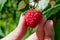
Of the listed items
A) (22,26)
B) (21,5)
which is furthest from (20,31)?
(21,5)

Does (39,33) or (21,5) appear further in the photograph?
(21,5)

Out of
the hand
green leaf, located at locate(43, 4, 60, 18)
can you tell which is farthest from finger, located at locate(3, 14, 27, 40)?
green leaf, located at locate(43, 4, 60, 18)

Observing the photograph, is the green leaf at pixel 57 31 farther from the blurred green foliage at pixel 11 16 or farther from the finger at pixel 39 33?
the finger at pixel 39 33

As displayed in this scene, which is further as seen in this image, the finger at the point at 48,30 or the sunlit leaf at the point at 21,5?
the sunlit leaf at the point at 21,5

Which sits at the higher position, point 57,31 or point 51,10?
point 51,10

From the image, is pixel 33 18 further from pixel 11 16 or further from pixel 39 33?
pixel 11 16

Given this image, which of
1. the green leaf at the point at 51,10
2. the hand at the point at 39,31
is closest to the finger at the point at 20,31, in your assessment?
the hand at the point at 39,31

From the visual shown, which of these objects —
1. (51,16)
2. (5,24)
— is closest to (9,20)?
(5,24)

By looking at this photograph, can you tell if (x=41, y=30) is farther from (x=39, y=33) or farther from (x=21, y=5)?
(x=21, y=5)

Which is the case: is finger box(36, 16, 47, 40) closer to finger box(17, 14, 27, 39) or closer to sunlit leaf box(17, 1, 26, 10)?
finger box(17, 14, 27, 39)

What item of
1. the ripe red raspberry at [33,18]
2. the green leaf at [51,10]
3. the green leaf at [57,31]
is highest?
the ripe red raspberry at [33,18]

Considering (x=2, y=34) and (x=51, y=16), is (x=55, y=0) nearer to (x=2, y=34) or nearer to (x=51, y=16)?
(x=51, y=16)
